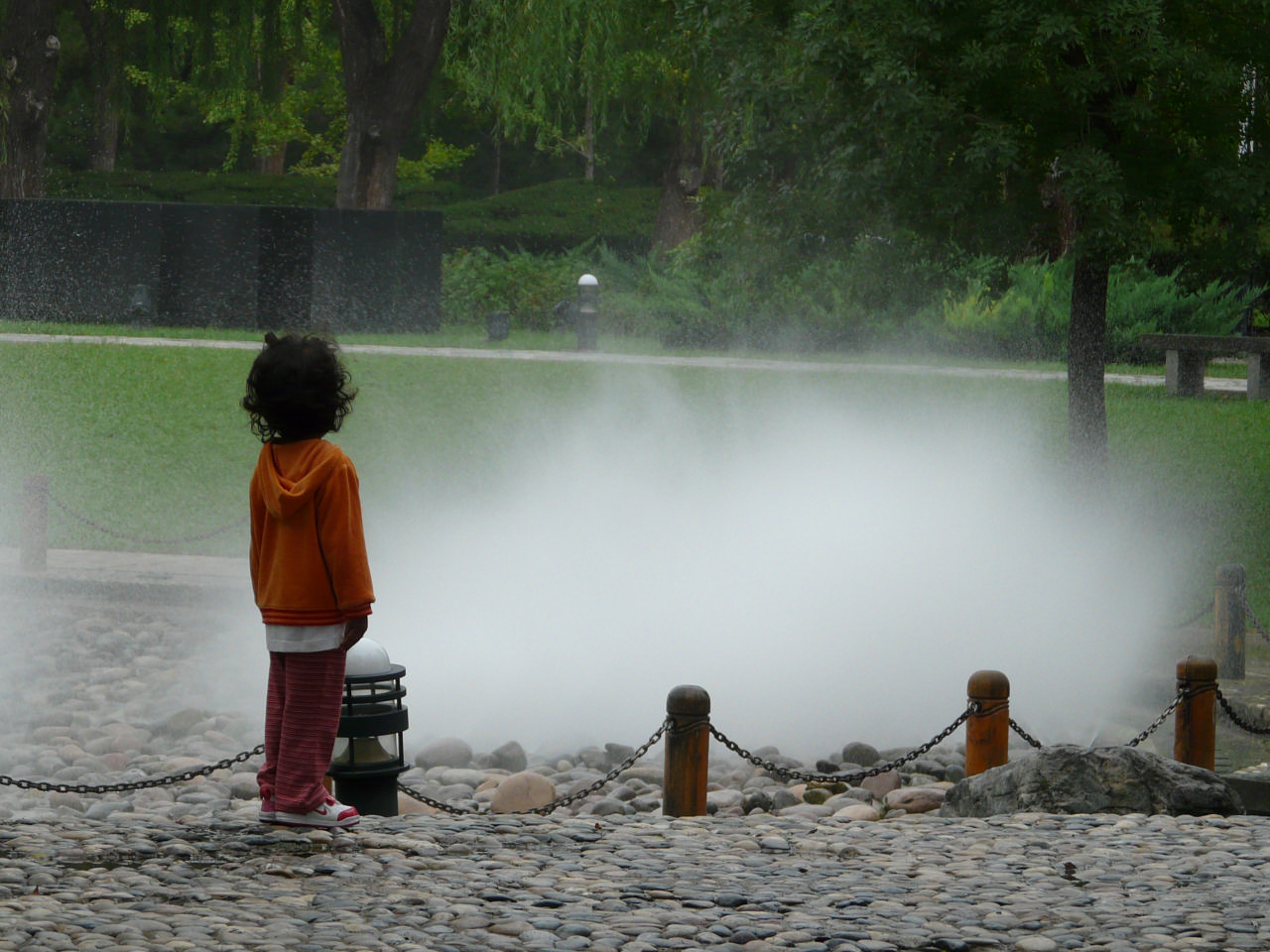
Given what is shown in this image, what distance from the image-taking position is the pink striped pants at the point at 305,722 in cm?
562

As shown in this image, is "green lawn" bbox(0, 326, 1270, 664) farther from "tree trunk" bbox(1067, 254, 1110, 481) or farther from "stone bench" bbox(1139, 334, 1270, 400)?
"tree trunk" bbox(1067, 254, 1110, 481)

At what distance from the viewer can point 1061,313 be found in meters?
23.7

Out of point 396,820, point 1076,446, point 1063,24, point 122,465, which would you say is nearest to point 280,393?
point 396,820

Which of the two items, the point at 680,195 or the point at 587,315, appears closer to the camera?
the point at 587,315

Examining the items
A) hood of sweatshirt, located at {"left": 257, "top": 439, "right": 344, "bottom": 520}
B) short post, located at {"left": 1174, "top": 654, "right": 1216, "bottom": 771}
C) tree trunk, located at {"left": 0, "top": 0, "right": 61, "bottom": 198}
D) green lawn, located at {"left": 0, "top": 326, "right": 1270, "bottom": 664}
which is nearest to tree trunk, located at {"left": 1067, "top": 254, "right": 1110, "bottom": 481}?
green lawn, located at {"left": 0, "top": 326, "right": 1270, "bottom": 664}

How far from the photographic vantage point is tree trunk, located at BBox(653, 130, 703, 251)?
1347 inches

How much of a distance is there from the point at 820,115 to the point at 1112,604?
4.44 meters

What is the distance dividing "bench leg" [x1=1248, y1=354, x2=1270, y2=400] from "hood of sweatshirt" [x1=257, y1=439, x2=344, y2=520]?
17.3 meters

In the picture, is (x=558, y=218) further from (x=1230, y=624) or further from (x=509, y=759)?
(x=509, y=759)

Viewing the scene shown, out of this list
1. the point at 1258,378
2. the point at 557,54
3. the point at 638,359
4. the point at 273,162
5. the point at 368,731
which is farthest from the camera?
the point at 273,162

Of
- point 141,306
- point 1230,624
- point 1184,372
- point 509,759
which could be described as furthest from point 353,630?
point 141,306

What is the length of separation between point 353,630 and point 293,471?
21.9 inches

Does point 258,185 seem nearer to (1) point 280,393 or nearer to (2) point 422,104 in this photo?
(2) point 422,104

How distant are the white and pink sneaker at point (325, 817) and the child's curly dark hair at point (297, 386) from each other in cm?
127
